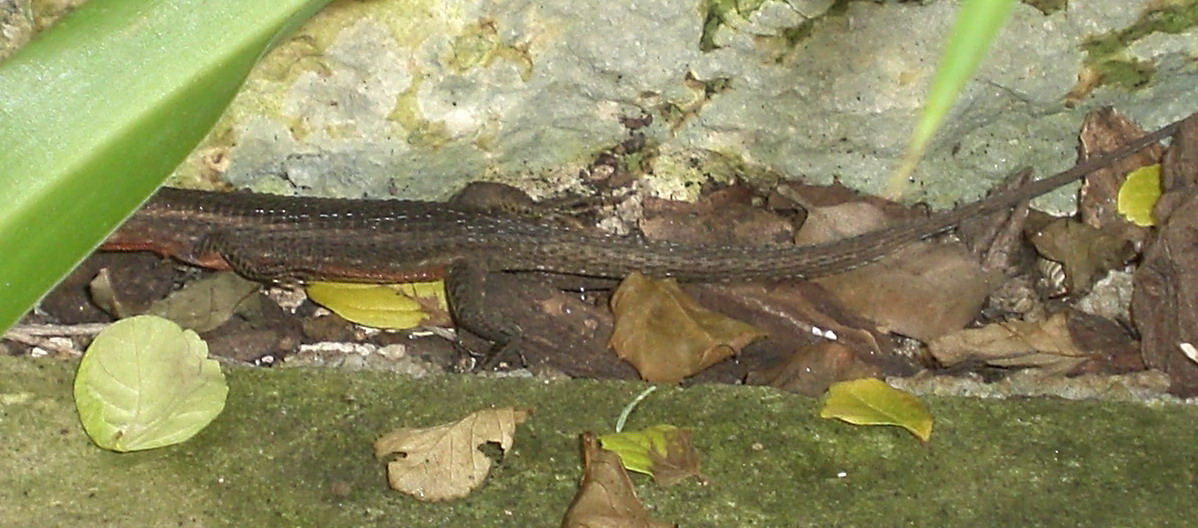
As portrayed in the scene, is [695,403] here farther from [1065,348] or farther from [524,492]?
[1065,348]

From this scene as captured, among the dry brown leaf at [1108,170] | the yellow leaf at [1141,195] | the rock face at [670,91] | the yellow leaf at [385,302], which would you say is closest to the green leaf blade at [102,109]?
the rock face at [670,91]

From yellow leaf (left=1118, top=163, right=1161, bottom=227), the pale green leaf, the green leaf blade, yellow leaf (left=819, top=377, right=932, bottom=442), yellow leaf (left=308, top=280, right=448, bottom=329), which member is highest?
the green leaf blade

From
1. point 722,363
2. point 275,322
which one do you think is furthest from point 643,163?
point 275,322

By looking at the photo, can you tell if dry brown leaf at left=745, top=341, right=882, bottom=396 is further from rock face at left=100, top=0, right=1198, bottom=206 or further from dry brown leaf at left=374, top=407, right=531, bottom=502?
dry brown leaf at left=374, top=407, right=531, bottom=502

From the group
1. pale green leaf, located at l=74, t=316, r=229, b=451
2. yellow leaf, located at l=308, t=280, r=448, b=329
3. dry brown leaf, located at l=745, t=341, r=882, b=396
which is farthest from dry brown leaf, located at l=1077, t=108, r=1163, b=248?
pale green leaf, located at l=74, t=316, r=229, b=451

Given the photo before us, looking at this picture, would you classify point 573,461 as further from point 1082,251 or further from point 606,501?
point 1082,251

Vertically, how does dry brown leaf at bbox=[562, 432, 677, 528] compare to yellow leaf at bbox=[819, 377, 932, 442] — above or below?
below

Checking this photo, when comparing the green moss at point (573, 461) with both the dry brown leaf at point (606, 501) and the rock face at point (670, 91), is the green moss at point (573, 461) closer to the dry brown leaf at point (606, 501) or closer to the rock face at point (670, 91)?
the dry brown leaf at point (606, 501)
